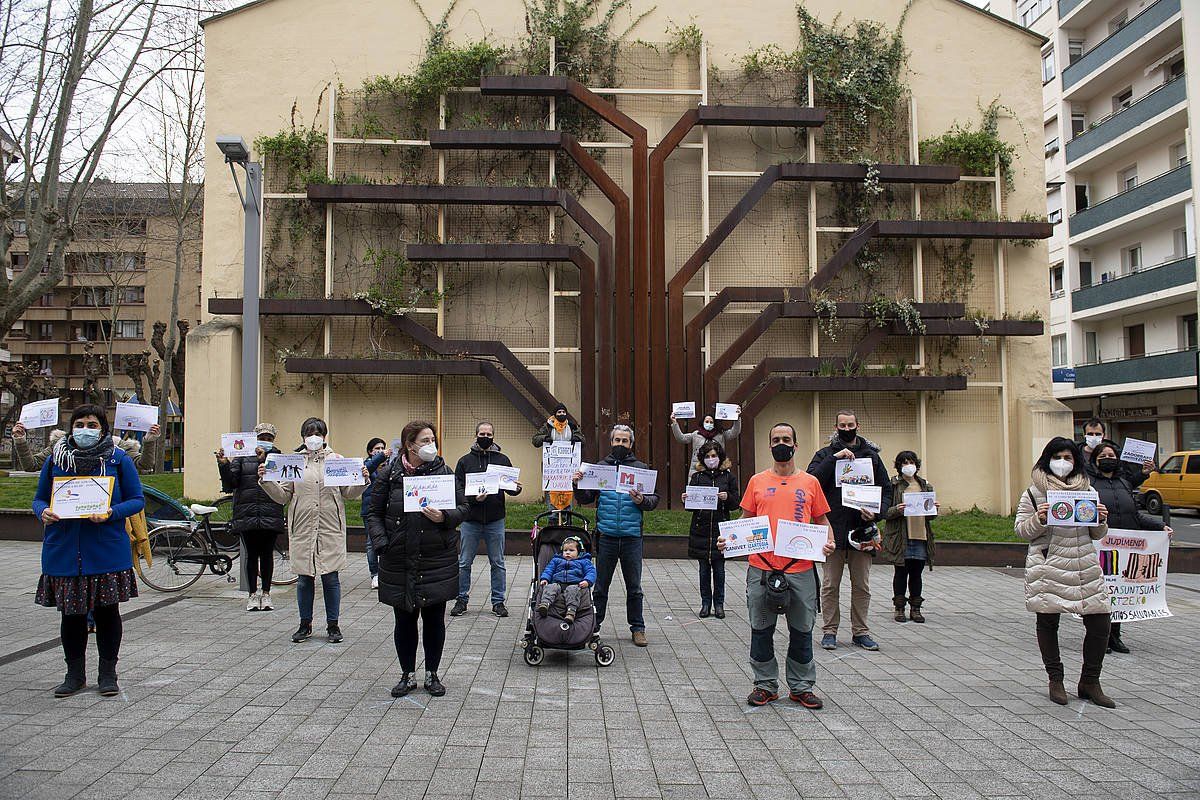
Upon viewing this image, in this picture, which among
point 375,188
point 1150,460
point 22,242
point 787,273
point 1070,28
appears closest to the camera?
point 1150,460

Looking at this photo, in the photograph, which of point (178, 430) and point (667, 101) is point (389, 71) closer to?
point (667, 101)

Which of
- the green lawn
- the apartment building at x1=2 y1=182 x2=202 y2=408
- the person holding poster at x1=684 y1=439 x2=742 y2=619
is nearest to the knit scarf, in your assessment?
the person holding poster at x1=684 y1=439 x2=742 y2=619

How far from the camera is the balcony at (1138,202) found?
31.2 metres

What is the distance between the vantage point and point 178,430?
2223 inches

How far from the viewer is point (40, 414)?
827cm

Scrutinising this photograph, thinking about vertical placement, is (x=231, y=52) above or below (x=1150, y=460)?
above

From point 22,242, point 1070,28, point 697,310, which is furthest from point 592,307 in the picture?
point 22,242

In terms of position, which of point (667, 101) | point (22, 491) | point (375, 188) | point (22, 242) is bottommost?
point (22, 491)

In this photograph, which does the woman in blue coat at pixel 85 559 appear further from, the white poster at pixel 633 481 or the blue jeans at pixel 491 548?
the white poster at pixel 633 481

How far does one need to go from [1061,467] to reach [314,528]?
6218mm

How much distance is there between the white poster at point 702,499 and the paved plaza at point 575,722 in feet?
4.04

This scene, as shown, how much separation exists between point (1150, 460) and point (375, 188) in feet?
44.8

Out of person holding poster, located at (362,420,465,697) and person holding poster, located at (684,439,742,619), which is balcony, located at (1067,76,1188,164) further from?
person holding poster, located at (362,420,465,697)

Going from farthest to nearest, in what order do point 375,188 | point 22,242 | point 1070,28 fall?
point 22,242, point 1070,28, point 375,188
